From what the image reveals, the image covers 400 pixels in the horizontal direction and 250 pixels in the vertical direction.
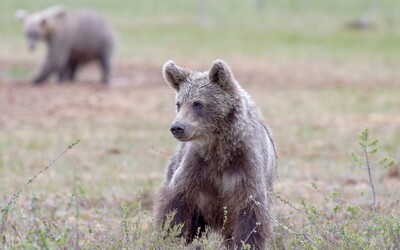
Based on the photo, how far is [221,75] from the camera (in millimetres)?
6277

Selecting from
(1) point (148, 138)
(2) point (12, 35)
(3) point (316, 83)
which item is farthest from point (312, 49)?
(1) point (148, 138)

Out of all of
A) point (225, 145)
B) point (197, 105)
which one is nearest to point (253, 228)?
point (225, 145)

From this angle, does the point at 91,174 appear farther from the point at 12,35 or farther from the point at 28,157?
the point at 12,35

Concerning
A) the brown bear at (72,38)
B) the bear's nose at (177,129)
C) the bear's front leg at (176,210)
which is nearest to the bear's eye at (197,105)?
the bear's nose at (177,129)

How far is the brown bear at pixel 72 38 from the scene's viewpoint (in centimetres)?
2108

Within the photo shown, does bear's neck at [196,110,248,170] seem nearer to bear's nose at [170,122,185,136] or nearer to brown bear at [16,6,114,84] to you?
bear's nose at [170,122,185,136]

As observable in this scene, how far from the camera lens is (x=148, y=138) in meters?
14.1

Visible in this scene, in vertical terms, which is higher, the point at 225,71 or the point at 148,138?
the point at 225,71

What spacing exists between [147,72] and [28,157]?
1129 centimetres

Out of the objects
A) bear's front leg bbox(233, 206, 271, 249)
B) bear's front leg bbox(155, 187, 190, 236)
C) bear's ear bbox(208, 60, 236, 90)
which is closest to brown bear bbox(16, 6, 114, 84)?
bear's ear bbox(208, 60, 236, 90)

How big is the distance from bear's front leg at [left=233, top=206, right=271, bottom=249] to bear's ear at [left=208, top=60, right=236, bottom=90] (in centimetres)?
94

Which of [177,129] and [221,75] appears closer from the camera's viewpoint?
[177,129]

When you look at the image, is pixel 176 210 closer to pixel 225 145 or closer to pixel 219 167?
pixel 219 167

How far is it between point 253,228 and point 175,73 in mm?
1327
